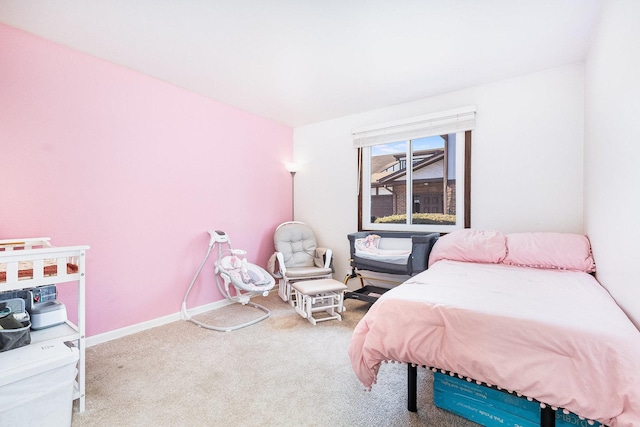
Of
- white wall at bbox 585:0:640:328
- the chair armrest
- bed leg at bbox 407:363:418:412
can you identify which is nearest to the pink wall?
the chair armrest

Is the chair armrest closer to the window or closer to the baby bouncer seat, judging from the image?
the baby bouncer seat

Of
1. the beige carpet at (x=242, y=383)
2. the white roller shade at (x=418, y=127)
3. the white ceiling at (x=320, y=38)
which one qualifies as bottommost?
the beige carpet at (x=242, y=383)

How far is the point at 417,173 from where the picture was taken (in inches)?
146

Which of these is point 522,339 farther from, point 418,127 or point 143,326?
point 143,326

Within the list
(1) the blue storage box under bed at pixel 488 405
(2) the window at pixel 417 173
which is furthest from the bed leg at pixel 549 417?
(2) the window at pixel 417 173

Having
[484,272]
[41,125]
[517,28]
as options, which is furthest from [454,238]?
[41,125]

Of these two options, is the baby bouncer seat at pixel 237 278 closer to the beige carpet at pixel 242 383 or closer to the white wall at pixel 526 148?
the beige carpet at pixel 242 383

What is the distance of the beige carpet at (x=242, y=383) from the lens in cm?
166

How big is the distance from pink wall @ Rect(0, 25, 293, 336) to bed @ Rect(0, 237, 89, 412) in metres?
0.65

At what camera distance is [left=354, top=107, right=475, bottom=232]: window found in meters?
3.29

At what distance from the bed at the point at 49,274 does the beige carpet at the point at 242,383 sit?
13.1 inches

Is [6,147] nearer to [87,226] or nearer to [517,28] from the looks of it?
[87,226]

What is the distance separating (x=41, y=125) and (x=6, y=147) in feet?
0.93

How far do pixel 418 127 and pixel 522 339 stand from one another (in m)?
2.81
